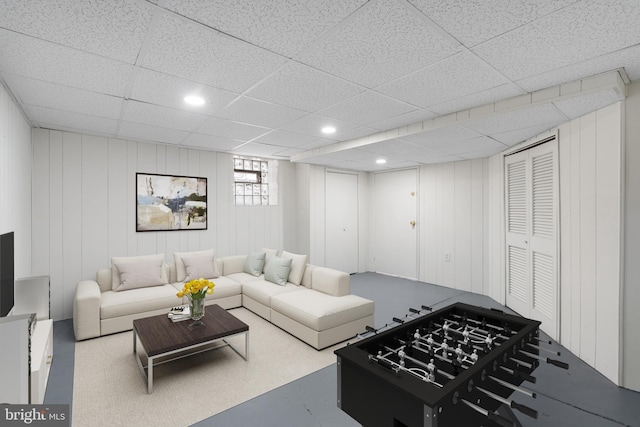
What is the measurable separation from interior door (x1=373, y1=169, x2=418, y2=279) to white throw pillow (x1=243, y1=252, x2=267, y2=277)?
2.96m

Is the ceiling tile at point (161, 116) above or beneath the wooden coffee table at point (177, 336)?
above

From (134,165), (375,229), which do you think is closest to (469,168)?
(375,229)

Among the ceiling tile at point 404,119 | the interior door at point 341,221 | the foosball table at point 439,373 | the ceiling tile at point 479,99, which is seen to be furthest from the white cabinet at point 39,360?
the interior door at point 341,221

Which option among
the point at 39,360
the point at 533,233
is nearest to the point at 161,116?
the point at 39,360

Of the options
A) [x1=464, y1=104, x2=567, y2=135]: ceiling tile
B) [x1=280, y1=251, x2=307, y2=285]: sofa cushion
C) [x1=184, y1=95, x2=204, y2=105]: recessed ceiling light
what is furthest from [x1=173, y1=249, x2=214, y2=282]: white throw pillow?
[x1=464, y1=104, x2=567, y2=135]: ceiling tile

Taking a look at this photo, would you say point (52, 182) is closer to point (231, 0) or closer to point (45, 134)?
point (45, 134)

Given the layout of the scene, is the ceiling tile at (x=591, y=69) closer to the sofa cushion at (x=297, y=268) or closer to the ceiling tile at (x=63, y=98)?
the sofa cushion at (x=297, y=268)

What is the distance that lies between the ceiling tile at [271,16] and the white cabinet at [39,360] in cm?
239

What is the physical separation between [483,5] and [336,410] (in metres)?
2.62

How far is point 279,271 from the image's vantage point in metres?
4.42

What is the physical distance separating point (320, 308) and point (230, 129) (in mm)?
2389

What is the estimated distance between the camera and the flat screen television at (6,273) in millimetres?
2161

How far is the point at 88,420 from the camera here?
2113 mm

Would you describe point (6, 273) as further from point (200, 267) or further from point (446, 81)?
point (446, 81)
